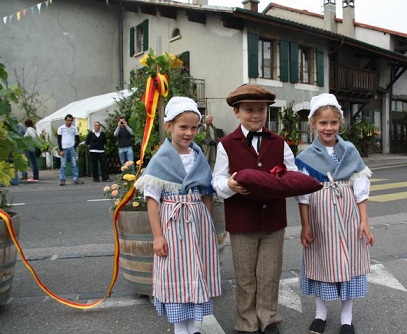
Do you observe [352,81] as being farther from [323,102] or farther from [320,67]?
[323,102]

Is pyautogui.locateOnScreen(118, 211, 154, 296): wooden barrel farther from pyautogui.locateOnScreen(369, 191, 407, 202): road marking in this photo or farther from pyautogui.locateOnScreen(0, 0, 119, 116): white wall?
pyautogui.locateOnScreen(0, 0, 119, 116): white wall

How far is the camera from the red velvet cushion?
2.44 metres

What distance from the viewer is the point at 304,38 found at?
18656 millimetres

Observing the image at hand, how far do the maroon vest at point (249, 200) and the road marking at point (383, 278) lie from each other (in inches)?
67.4

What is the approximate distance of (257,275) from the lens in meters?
2.83

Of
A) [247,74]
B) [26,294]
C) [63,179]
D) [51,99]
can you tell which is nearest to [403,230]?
[26,294]

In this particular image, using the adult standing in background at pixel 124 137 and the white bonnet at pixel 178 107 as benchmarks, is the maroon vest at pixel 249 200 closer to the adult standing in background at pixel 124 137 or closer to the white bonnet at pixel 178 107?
the white bonnet at pixel 178 107

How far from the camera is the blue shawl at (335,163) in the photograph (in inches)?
114

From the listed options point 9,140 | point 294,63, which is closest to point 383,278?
point 9,140

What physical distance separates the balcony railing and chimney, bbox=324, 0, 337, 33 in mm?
4550

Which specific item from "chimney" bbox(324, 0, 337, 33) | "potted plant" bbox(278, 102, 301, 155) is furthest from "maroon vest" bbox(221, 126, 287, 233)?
"chimney" bbox(324, 0, 337, 33)

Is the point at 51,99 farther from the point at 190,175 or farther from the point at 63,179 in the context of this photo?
the point at 190,175

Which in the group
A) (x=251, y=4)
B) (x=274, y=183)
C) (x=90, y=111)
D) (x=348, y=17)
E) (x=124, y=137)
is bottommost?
(x=274, y=183)

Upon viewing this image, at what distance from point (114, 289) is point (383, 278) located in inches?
96.7
